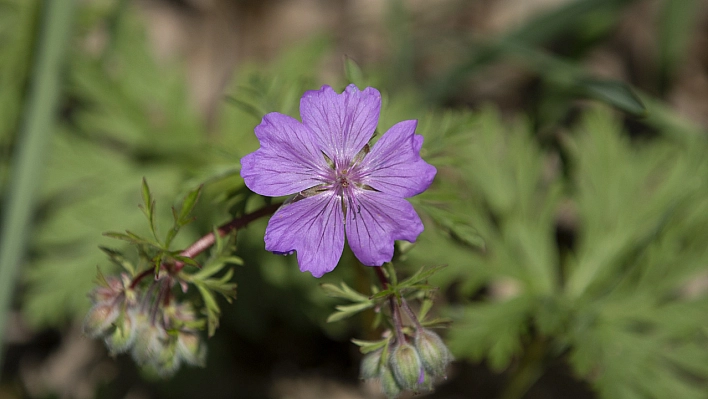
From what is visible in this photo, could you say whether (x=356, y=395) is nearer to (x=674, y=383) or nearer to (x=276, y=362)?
(x=276, y=362)

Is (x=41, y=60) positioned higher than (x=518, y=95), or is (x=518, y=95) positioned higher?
(x=518, y=95)

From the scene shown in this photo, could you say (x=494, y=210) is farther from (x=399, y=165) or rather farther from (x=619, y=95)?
(x=399, y=165)

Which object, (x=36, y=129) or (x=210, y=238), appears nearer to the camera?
(x=210, y=238)

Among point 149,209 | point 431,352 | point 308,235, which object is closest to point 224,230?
point 149,209

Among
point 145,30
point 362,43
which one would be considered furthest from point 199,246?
point 362,43

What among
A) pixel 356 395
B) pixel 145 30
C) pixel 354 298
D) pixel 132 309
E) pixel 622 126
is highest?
pixel 622 126

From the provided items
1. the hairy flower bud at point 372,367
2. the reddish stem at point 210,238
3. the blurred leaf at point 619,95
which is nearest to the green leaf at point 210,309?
the reddish stem at point 210,238
